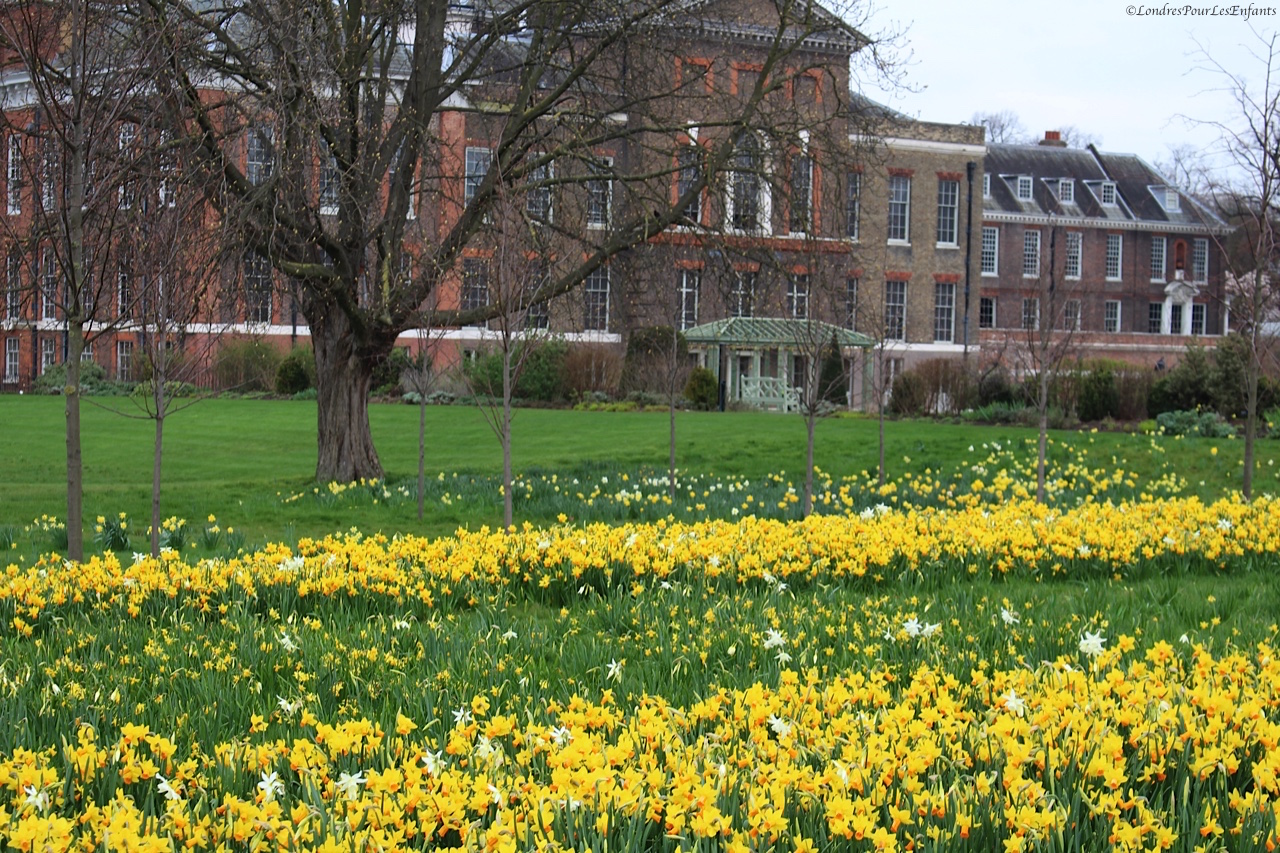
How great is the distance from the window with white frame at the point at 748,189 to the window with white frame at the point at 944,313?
101 feet

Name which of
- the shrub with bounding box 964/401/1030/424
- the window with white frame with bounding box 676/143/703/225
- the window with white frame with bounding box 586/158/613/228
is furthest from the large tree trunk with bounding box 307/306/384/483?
the shrub with bounding box 964/401/1030/424

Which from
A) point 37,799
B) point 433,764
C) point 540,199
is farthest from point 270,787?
point 540,199

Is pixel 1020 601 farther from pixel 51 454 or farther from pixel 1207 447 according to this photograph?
pixel 51 454

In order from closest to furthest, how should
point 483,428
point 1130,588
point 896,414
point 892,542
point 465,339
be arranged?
point 1130,588
point 892,542
point 483,428
point 896,414
point 465,339

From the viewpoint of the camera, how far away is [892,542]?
886 cm

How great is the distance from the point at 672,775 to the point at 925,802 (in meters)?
0.76

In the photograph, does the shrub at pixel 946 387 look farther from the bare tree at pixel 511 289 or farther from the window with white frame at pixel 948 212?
the window with white frame at pixel 948 212

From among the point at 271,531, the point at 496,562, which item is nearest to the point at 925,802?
the point at 496,562

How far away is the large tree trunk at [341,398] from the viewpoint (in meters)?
15.2

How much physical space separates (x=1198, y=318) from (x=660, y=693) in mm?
63813

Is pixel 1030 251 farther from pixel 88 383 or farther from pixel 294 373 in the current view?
pixel 88 383

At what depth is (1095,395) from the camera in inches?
Answer: 1038

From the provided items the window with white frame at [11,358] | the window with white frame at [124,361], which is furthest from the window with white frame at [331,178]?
the window with white frame at [11,358]

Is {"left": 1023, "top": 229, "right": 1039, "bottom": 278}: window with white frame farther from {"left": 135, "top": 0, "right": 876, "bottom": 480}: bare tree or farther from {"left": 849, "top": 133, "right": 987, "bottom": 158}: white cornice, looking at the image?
{"left": 135, "top": 0, "right": 876, "bottom": 480}: bare tree
